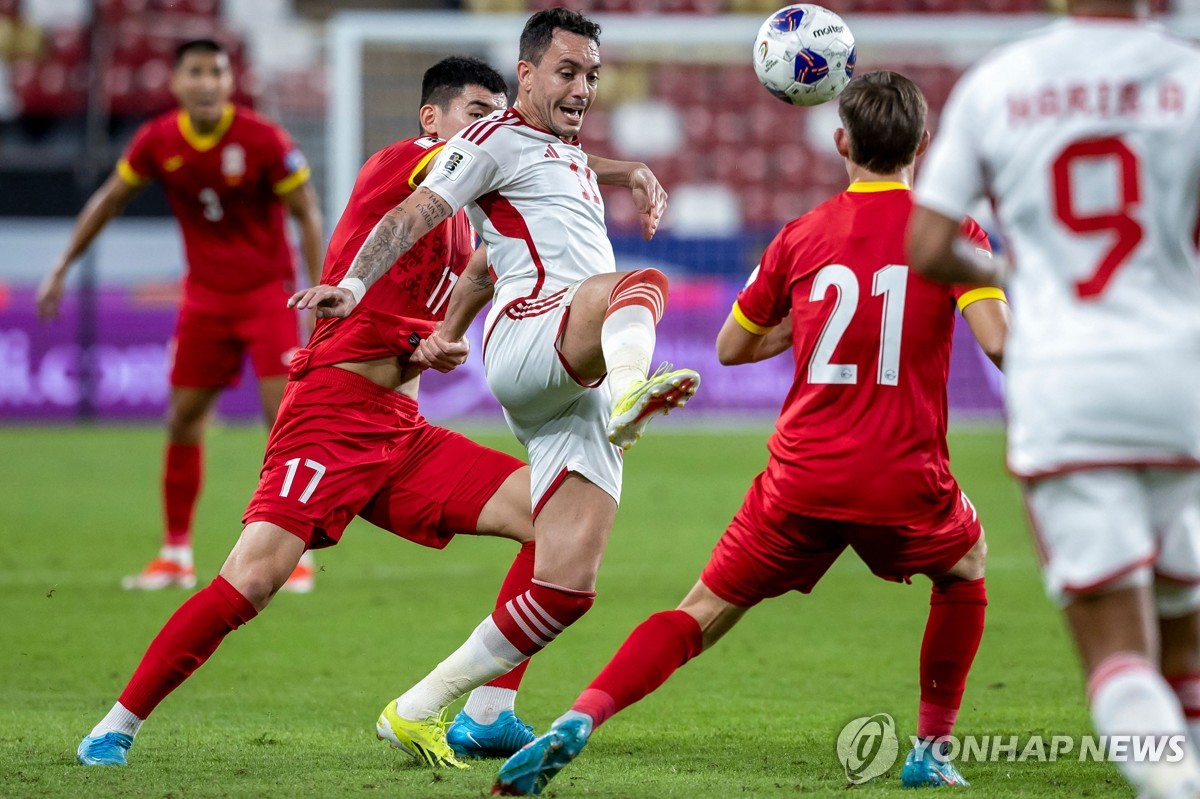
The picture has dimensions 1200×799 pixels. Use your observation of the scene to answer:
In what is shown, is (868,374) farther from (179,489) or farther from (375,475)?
(179,489)

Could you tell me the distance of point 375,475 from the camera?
4.63 m

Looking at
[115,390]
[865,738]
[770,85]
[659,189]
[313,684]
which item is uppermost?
[770,85]

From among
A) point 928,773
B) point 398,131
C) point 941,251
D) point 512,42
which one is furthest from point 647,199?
point 512,42

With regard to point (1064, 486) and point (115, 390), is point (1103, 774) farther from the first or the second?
point (115, 390)

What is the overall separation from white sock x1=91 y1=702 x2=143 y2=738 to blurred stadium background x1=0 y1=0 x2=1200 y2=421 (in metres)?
8.77

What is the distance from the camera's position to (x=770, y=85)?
4.82 meters

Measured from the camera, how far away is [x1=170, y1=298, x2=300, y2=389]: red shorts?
766cm

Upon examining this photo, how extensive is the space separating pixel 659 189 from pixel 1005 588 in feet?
13.8

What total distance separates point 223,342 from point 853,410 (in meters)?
4.74

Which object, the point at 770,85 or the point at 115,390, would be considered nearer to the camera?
the point at 770,85

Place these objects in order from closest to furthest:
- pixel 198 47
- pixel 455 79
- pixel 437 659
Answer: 1. pixel 455 79
2. pixel 437 659
3. pixel 198 47

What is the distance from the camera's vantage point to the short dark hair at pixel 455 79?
5.07 metres

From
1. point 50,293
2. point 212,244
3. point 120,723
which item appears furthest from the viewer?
point 212,244

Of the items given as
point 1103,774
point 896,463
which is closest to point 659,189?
point 896,463
